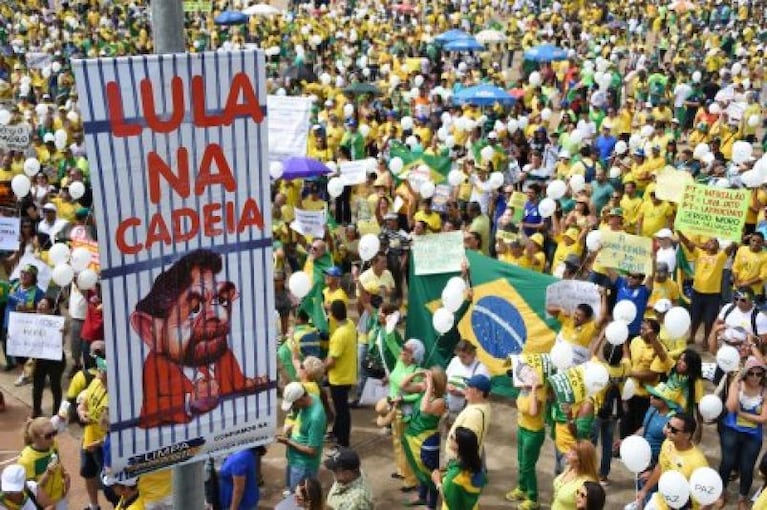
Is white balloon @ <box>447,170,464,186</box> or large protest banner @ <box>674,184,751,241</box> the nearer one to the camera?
large protest banner @ <box>674,184,751,241</box>

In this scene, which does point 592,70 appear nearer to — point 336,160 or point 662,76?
point 662,76

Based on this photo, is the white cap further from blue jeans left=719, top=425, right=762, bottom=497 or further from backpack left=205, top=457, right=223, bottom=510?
backpack left=205, top=457, right=223, bottom=510

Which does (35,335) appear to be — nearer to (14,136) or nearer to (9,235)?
(9,235)

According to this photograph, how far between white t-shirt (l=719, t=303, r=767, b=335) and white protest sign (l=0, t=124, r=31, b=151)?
10684 millimetres

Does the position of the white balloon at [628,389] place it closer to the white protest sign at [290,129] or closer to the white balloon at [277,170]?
the white balloon at [277,170]

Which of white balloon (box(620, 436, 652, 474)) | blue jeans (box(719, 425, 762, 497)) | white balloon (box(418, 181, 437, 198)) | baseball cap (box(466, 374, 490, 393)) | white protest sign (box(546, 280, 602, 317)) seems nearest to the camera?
white balloon (box(620, 436, 652, 474))

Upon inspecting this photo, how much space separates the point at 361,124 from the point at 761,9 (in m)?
22.8

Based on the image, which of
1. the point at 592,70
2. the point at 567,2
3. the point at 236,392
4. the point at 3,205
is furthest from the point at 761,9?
the point at 236,392

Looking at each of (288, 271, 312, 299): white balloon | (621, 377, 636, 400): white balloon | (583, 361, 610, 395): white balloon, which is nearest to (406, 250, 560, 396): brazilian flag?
(621, 377, 636, 400): white balloon

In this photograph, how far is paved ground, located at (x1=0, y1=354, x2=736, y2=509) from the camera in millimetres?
8938

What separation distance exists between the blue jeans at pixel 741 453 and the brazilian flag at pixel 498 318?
2034 millimetres

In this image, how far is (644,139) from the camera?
16.5 meters

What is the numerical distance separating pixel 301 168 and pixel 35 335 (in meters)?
5.17

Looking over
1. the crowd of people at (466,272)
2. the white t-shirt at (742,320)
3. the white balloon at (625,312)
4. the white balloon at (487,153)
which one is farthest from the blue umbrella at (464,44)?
the white balloon at (625,312)
